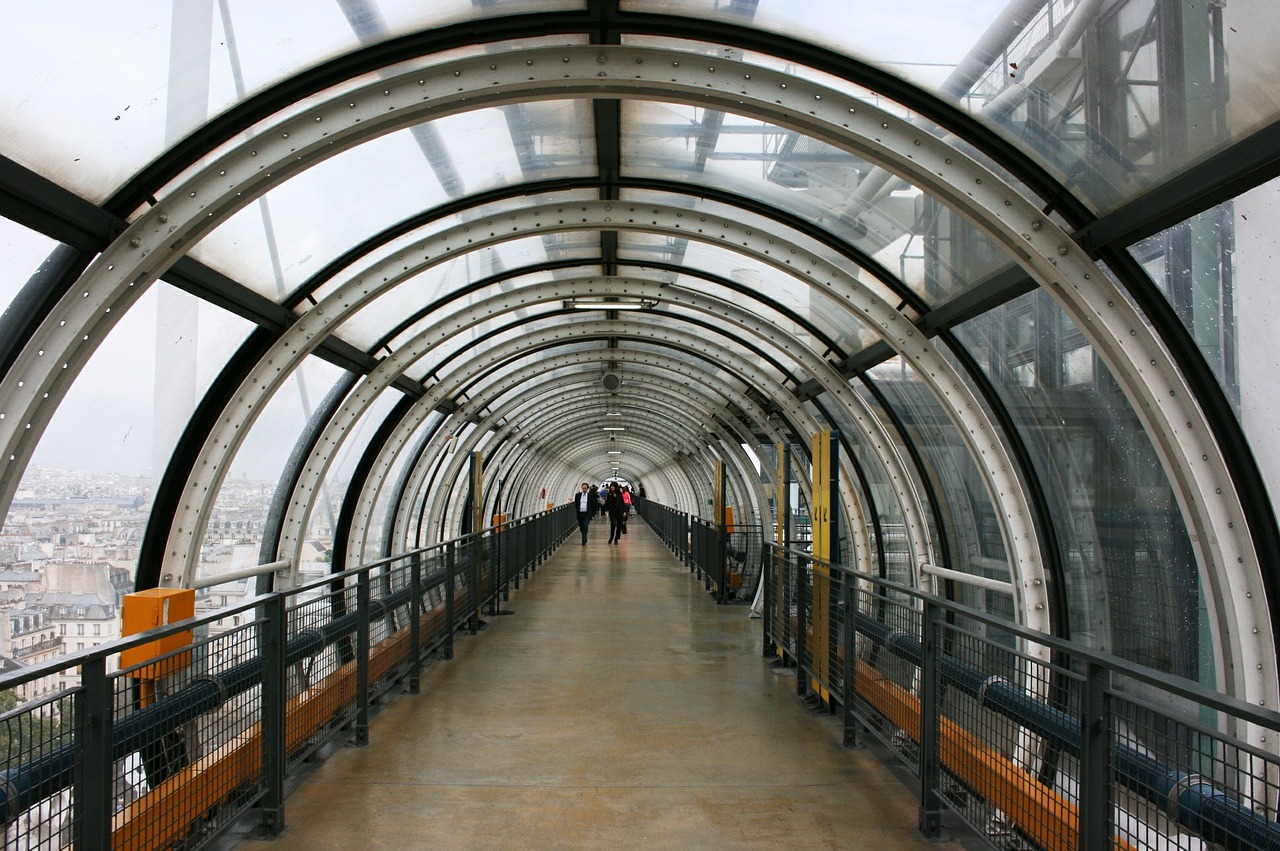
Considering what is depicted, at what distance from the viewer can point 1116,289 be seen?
523cm

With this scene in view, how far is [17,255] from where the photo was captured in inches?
193

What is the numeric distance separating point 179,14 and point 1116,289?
5.05 metres

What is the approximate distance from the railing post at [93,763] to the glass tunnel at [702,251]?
1929 mm

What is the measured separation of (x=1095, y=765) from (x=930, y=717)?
1.71m

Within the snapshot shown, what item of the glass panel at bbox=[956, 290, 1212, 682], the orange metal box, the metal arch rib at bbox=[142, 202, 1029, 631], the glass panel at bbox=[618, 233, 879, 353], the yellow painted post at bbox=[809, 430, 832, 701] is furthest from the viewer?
the glass panel at bbox=[618, 233, 879, 353]

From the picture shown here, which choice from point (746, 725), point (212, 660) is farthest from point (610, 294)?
point (212, 660)

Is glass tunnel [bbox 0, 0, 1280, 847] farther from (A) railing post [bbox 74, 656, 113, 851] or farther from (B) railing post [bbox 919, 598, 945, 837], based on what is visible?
(A) railing post [bbox 74, 656, 113, 851]

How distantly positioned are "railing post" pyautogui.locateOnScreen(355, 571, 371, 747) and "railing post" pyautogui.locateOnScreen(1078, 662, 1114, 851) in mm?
4971

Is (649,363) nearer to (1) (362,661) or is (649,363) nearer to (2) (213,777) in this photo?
(1) (362,661)

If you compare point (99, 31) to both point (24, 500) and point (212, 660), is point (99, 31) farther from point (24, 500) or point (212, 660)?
point (24, 500)

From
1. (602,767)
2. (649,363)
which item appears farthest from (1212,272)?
(649,363)

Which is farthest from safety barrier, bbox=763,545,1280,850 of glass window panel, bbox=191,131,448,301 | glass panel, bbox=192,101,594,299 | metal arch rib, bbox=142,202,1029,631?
glass window panel, bbox=191,131,448,301

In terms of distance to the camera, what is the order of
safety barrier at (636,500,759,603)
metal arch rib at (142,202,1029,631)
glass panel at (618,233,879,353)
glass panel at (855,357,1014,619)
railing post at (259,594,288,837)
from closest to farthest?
1. railing post at (259,594,288,837)
2. metal arch rib at (142,202,1029,631)
3. glass panel at (855,357,1014,619)
4. glass panel at (618,233,879,353)
5. safety barrier at (636,500,759,603)

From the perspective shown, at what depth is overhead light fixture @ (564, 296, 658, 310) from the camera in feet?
37.8
